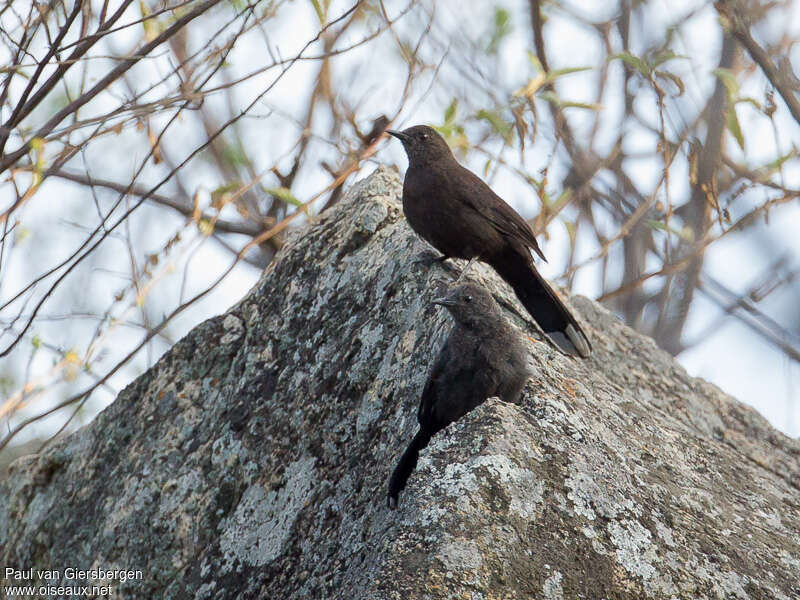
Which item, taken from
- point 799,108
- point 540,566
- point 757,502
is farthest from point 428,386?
point 799,108

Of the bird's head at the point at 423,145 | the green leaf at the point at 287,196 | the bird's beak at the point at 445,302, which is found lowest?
the bird's beak at the point at 445,302

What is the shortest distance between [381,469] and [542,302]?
5.74 feet

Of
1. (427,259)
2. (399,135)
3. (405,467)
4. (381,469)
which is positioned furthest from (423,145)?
(405,467)

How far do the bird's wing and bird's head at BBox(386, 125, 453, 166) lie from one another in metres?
0.24

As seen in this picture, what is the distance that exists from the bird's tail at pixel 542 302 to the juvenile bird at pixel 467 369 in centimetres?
74

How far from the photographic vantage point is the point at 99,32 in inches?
126

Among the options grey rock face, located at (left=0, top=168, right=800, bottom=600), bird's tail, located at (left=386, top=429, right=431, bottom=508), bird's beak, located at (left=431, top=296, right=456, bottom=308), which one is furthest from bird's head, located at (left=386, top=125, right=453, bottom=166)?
bird's tail, located at (left=386, top=429, right=431, bottom=508)

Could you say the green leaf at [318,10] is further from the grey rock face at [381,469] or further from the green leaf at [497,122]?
the green leaf at [497,122]

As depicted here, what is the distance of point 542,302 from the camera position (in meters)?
4.51

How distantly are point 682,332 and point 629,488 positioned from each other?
4.77 m

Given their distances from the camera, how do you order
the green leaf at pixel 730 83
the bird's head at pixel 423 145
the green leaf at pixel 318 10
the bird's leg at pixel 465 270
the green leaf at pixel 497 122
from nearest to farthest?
the bird's leg at pixel 465 270, the green leaf at pixel 318 10, the green leaf at pixel 730 83, the bird's head at pixel 423 145, the green leaf at pixel 497 122

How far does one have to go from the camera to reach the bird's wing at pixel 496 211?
4840 millimetres

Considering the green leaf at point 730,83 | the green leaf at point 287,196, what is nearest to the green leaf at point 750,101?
the green leaf at point 730,83

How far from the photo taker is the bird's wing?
4840 mm
